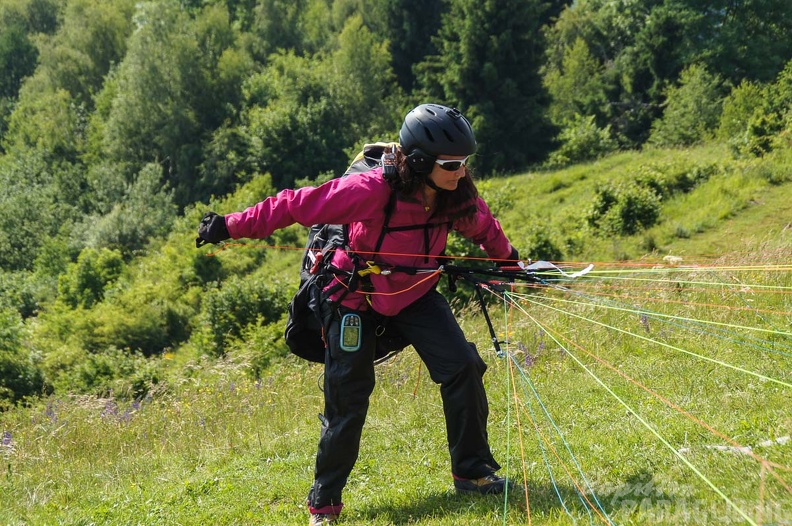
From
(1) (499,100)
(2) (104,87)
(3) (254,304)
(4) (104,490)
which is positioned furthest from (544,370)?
(2) (104,87)

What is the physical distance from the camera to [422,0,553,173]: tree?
3947cm

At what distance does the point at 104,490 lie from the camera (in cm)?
647

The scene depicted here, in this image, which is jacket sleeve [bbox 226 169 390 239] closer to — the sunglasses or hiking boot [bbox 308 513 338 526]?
the sunglasses

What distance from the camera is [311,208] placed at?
4.61 metres

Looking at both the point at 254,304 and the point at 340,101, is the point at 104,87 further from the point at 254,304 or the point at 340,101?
the point at 254,304

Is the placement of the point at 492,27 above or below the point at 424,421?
above

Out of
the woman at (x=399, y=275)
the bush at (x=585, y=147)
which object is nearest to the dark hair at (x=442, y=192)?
the woman at (x=399, y=275)

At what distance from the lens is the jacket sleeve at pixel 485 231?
505 cm

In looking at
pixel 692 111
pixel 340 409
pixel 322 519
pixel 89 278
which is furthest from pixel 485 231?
pixel 692 111

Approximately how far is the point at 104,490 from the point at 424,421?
106 inches

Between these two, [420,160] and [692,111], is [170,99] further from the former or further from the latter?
[420,160]

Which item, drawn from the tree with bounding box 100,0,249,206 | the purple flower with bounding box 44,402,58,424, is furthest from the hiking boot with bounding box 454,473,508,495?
the tree with bounding box 100,0,249,206

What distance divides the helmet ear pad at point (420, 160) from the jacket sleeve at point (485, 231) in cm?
47

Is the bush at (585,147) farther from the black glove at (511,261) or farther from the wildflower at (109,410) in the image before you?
the black glove at (511,261)
